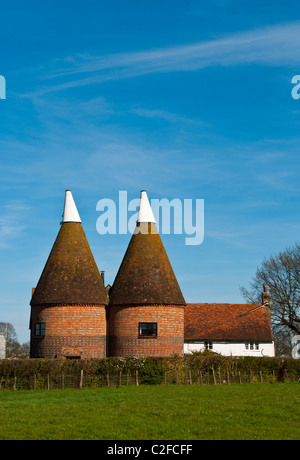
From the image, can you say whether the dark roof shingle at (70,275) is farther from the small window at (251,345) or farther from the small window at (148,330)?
the small window at (251,345)

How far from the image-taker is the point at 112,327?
3478 cm

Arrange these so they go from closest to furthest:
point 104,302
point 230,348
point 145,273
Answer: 1. point 104,302
2. point 145,273
3. point 230,348

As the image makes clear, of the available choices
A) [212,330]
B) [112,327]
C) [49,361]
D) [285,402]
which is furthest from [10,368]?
[212,330]

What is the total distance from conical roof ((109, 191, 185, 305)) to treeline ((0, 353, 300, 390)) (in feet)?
11.9

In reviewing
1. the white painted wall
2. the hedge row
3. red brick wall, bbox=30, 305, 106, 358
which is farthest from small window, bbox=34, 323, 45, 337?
the white painted wall

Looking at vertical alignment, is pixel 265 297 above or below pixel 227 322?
above

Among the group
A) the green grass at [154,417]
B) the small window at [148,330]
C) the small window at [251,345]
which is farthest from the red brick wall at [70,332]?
the small window at [251,345]

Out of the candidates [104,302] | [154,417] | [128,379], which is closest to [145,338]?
[128,379]

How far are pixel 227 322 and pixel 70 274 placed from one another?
21.5m

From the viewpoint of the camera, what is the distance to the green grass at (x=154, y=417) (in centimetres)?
1515

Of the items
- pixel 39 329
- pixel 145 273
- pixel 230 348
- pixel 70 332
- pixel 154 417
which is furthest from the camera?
pixel 230 348

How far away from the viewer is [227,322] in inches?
2023

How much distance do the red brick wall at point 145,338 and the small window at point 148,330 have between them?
0.57 ft

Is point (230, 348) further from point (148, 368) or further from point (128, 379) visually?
point (128, 379)
